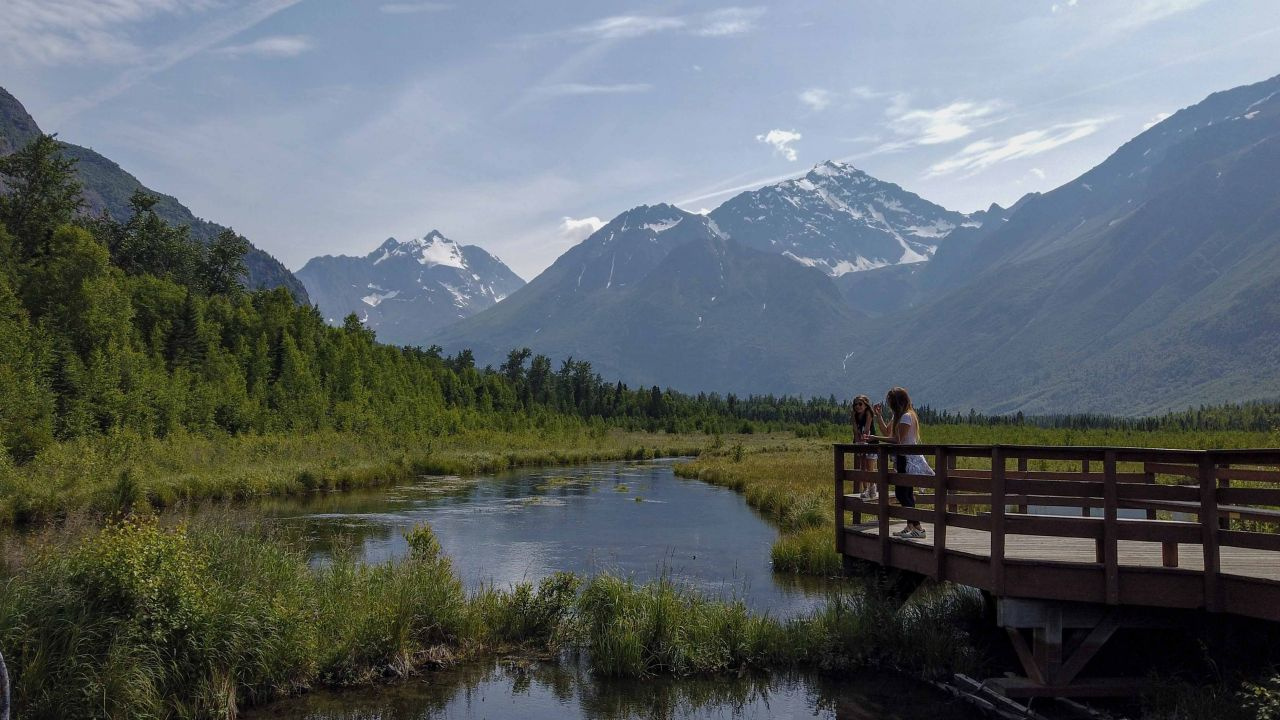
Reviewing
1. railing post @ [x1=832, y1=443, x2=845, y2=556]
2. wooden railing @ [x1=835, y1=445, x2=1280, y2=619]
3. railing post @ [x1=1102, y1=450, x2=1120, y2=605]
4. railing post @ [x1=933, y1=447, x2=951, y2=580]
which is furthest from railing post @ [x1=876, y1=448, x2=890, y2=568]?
railing post @ [x1=1102, y1=450, x2=1120, y2=605]

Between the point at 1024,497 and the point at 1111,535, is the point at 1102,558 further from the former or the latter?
the point at 1024,497

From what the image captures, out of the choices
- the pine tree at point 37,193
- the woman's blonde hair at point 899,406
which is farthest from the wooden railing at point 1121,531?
the pine tree at point 37,193

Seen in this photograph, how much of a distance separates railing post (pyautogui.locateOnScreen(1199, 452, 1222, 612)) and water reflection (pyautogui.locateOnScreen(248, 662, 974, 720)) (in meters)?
3.58

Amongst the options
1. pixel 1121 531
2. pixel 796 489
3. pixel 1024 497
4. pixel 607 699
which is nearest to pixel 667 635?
pixel 607 699

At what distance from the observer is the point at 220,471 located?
139 ft

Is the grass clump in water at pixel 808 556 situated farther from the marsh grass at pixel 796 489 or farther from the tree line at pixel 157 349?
the tree line at pixel 157 349

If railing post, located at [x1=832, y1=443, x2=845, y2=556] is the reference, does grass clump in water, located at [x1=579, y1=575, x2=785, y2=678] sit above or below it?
below

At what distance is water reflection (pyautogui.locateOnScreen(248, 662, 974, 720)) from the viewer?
12.7 meters

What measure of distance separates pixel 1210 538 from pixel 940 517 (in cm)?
344

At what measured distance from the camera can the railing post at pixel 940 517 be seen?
13141 millimetres

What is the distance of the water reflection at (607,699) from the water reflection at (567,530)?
4083mm

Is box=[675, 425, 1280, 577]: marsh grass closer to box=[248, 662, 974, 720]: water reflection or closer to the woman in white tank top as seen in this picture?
the woman in white tank top

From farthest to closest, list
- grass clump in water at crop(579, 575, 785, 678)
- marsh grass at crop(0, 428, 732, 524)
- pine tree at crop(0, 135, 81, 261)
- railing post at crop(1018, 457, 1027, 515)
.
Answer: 1. pine tree at crop(0, 135, 81, 261)
2. marsh grass at crop(0, 428, 732, 524)
3. grass clump in water at crop(579, 575, 785, 678)
4. railing post at crop(1018, 457, 1027, 515)

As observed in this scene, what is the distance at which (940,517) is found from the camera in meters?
13.1
